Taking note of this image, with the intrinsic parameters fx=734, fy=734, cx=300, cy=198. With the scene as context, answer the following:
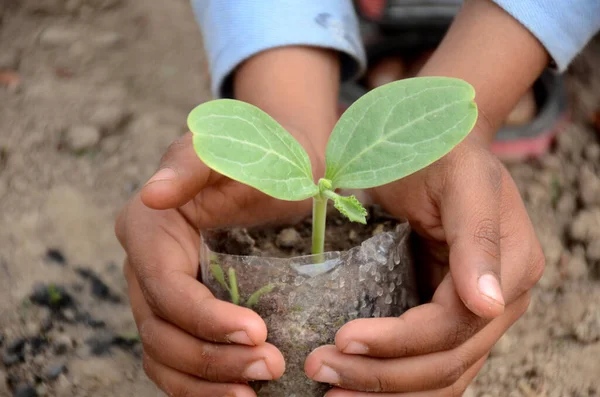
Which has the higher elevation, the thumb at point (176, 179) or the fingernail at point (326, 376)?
the thumb at point (176, 179)

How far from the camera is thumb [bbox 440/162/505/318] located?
2.95ft

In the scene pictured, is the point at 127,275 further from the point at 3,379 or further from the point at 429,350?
the point at 429,350

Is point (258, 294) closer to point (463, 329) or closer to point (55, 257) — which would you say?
point (463, 329)

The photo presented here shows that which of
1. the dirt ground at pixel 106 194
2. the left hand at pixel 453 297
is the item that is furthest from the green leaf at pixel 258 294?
the dirt ground at pixel 106 194

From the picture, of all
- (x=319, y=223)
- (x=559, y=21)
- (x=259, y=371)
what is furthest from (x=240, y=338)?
(x=559, y=21)

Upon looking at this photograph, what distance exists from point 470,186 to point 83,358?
0.79 m

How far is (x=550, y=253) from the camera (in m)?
1.58

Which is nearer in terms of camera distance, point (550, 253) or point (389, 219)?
point (389, 219)

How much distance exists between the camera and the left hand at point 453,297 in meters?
0.94

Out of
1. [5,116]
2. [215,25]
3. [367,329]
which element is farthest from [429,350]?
[5,116]

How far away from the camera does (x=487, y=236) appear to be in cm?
97

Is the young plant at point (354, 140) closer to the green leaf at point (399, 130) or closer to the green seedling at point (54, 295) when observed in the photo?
the green leaf at point (399, 130)

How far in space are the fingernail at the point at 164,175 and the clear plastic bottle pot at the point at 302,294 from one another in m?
0.13

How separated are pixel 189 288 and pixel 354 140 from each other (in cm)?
30
